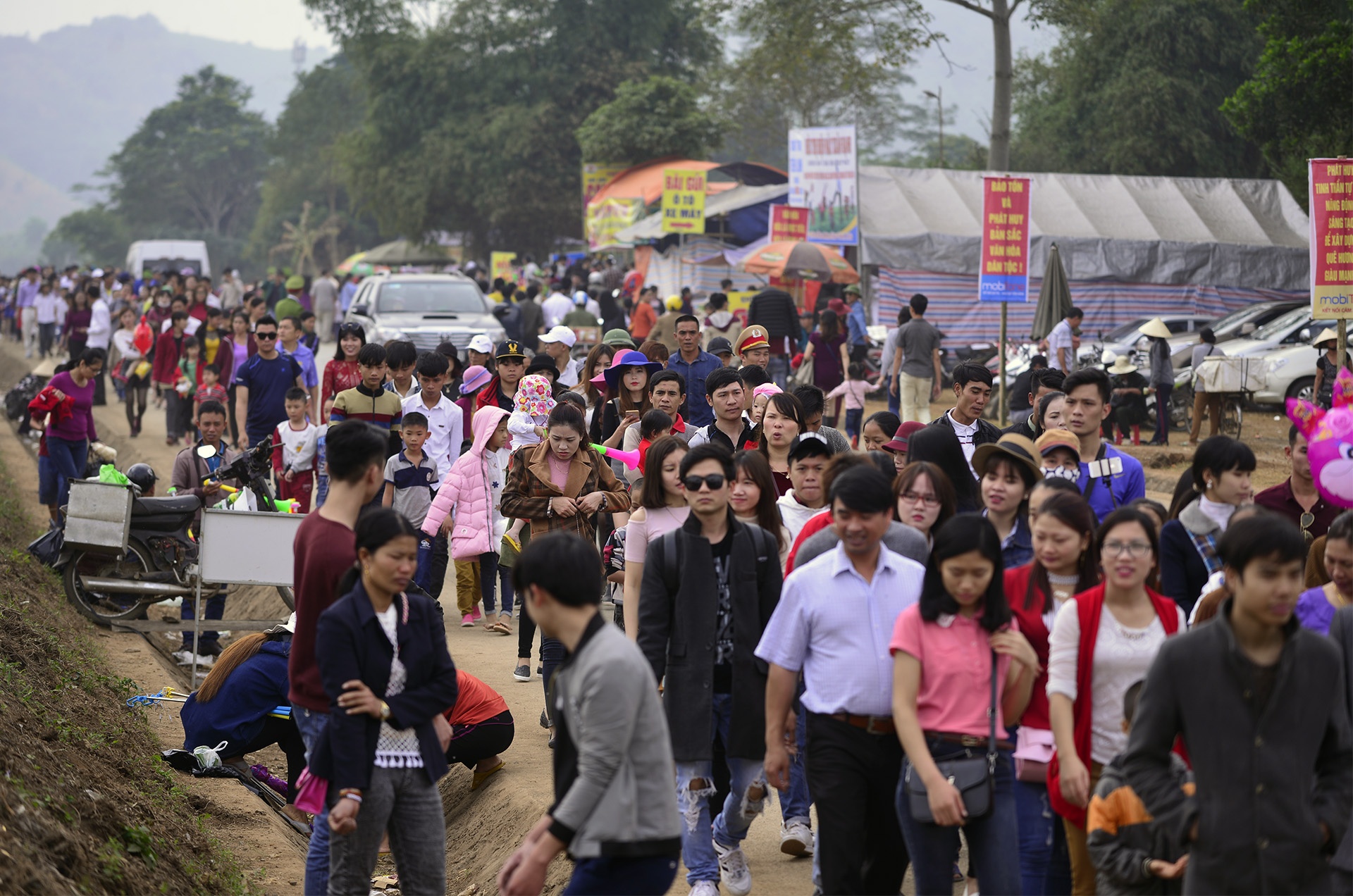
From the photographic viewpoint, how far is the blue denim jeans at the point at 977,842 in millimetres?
4039

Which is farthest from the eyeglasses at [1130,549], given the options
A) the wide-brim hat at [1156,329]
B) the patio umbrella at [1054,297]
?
the patio umbrella at [1054,297]

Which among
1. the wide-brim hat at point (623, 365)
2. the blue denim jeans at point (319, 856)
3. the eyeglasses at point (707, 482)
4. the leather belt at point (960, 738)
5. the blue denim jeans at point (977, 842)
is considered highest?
the wide-brim hat at point (623, 365)

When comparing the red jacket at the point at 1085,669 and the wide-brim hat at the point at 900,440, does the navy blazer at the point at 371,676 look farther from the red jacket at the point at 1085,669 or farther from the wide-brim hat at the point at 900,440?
the wide-brim hat at the point at 900,440

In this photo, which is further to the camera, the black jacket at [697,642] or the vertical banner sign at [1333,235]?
the vertical banner sign at [1333,235]

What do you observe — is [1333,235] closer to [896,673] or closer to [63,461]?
[896,673]

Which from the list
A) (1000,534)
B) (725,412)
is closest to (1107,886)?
(1000,534)

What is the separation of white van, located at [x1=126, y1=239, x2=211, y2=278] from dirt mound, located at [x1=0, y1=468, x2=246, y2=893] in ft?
121

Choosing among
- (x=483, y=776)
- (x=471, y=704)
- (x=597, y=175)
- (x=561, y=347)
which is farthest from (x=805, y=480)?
(x=597, y=175)

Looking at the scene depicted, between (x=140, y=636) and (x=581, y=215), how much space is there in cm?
3708

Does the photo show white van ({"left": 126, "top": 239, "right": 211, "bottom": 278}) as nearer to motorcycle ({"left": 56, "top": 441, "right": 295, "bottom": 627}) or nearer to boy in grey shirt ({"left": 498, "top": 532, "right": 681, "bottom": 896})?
motorcycle ({"left": 56, "top": 441, "right": 295, "bottom": 627})

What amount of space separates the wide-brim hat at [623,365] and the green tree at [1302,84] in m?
15.1

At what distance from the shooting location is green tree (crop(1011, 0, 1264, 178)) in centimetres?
3312

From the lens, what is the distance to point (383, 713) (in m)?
4.34

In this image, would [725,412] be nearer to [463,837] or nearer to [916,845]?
[463,837]
